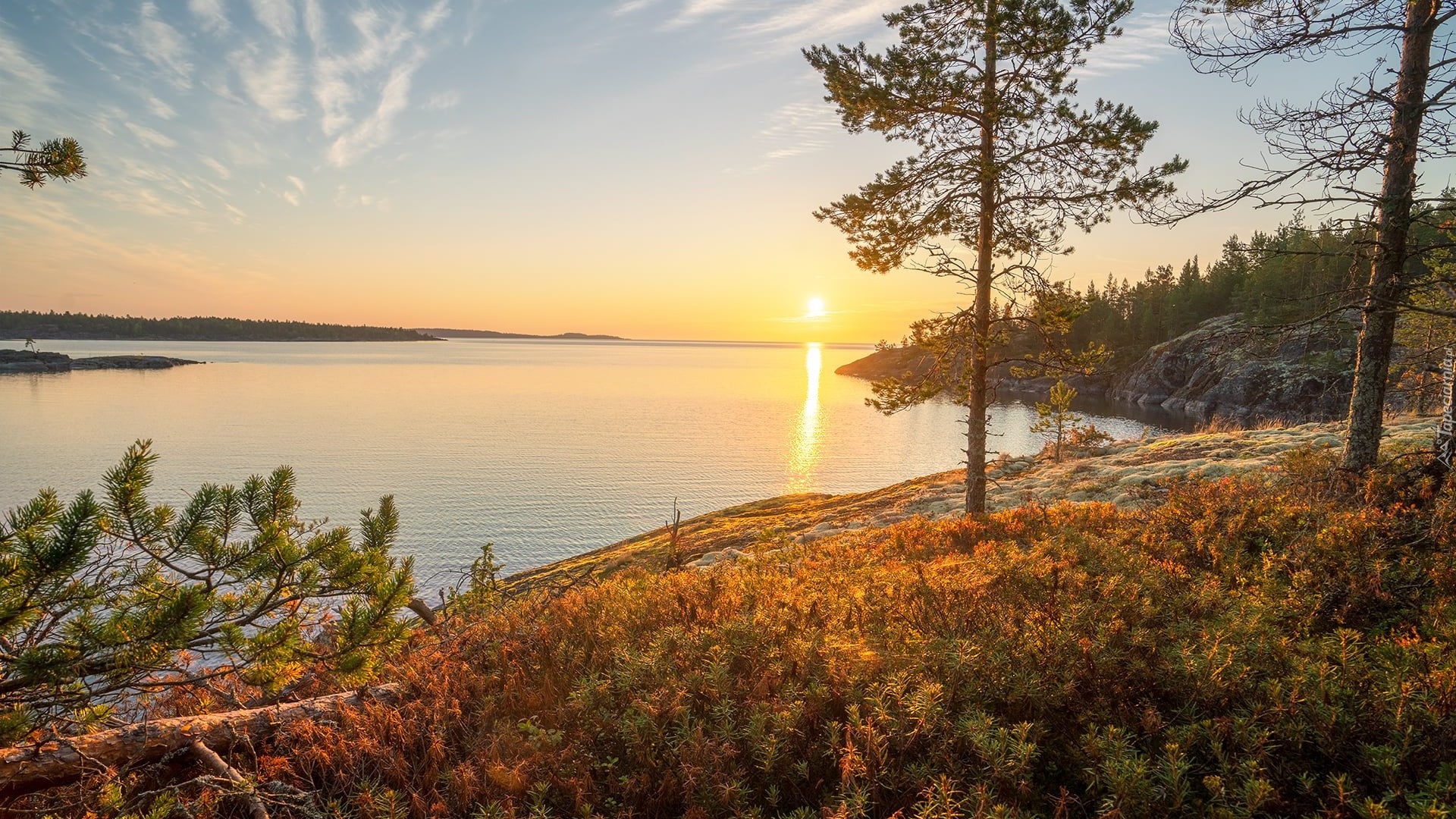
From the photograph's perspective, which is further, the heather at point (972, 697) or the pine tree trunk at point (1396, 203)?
the pine tree trunk at point (1396, 203)

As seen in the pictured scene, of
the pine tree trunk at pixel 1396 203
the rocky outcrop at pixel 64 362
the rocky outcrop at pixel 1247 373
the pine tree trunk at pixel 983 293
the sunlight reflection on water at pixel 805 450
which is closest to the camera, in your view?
the pine tree trunk at pixel 1396 203

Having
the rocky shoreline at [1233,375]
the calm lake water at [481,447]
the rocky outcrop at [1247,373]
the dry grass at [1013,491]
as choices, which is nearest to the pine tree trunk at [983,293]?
the rocky shoreline at [1233,375]

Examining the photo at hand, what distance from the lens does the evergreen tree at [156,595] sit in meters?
3.35

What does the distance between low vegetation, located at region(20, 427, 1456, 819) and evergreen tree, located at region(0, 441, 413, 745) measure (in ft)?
2.82

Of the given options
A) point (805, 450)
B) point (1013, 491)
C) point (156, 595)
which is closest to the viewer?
point (156, 595)

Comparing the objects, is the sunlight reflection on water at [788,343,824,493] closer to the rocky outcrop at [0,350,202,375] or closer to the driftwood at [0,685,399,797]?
the driftwood at [0,685,399,797]

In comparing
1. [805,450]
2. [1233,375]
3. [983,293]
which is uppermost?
[983,293]

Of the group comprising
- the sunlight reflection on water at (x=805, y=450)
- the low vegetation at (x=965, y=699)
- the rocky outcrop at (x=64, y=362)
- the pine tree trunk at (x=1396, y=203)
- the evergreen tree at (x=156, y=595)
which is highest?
the pine tree trunk at (x=1396, y=203)

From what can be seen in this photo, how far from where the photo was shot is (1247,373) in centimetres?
6731

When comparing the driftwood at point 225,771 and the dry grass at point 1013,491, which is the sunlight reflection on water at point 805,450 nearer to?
the dry grass at point 1013,491

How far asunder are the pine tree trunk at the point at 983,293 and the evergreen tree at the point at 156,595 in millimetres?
11487

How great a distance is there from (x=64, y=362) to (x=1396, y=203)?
17278 cm

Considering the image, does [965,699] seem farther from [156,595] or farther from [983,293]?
[983,293]

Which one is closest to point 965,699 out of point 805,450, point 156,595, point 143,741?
point 156,595
